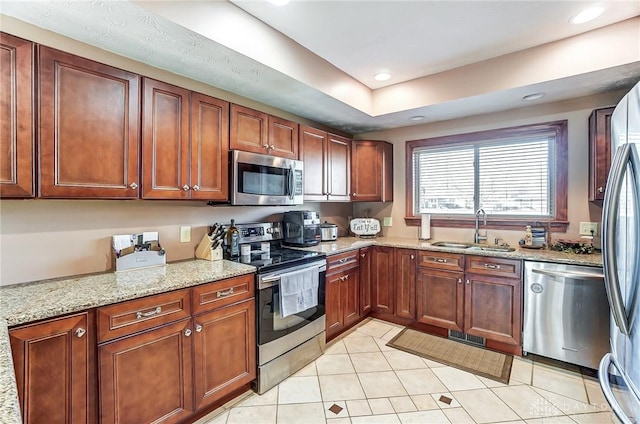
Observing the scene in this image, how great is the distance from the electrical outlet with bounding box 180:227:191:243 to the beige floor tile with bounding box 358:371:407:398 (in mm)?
1740

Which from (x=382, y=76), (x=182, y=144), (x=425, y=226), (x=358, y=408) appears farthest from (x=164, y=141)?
(x=425, y=226)

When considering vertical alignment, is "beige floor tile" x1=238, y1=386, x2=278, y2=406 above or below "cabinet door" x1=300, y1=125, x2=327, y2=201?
below

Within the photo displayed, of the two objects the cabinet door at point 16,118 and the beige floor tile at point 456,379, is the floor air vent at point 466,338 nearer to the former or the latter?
the beige floor tile at point 456,379

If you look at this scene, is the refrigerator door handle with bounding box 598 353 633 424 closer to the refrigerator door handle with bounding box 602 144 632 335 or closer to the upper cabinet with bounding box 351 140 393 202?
the refrigerator door handle with bounding box 602 144 632 335

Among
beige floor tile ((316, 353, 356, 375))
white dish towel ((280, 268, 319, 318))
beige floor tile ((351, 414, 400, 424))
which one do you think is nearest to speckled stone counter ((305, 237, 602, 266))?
white dish towel ((280, 268, 319, 318))

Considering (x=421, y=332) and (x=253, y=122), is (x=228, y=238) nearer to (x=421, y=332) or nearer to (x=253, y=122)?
(x=253, y=122)

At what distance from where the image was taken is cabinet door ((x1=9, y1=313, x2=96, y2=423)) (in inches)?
47.9

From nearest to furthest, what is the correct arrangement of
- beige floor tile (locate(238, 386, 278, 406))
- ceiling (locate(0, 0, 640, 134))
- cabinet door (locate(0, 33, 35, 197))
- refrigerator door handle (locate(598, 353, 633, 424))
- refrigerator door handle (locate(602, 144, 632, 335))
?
refrigerator door handle (locate(598, 353, 633, 424))
refrigerator door handle (locate(602, 144, 632, 335))
cabinet door (locate(0, 33, 35, 197))
ceiling (locate(0, 0, 640, 134))
beige floor tile (locate(238, 386, 278, 406))

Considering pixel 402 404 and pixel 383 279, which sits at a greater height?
pixel 383 279

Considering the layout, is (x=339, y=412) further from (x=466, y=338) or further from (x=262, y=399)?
(x=466, y=338)

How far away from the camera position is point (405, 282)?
3.19 metres

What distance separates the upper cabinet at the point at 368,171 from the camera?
371 centimetres

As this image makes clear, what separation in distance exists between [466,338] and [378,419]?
57.1 inches

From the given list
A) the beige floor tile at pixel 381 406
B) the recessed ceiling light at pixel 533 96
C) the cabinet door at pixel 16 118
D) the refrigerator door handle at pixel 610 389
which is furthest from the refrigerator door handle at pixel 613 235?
the cabinet door at pixel 16 118
